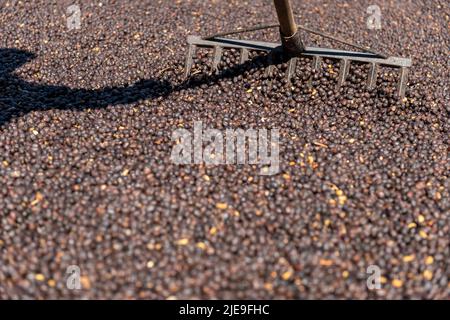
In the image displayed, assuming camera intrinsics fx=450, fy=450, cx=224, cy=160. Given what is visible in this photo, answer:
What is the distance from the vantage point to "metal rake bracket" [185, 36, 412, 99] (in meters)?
4.57

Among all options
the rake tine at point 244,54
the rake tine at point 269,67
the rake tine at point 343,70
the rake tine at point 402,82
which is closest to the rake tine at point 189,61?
the rake tine at point 244,54

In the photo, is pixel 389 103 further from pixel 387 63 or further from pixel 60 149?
pixel 60 149

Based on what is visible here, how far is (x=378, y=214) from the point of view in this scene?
356cm

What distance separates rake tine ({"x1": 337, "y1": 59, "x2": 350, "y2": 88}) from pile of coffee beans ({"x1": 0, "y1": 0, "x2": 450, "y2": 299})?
0.27ft

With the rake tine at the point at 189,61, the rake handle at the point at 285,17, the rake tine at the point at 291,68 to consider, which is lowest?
the rake tine at the point at 291,68

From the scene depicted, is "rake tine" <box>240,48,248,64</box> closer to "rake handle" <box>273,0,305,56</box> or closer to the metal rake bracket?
the metal rake bracket

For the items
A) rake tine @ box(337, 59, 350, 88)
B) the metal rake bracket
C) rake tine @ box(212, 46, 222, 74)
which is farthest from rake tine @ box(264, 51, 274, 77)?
rake tine @ box(337, 59, 350, 88)

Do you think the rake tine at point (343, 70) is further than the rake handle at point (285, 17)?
Yes

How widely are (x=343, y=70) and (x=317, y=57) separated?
0.30 metres

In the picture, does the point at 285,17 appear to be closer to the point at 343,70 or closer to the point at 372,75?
the point at 343,70

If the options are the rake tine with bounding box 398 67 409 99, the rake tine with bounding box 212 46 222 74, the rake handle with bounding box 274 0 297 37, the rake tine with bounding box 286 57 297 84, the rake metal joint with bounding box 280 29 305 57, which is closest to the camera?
the rake handle with bounding box 274 0 297 37

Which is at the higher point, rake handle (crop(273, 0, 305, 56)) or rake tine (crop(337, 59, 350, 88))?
rake handle (crop(273, 0, 305, 56))

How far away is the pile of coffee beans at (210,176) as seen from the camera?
128 inches

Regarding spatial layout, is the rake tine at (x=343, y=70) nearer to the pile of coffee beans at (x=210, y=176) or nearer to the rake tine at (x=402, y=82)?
the pile of coffee beans at (x=210, y=176)
